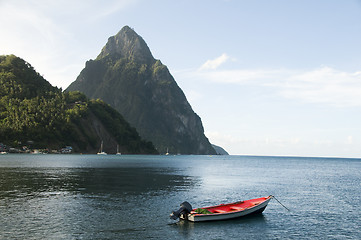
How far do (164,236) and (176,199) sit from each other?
2194 cm

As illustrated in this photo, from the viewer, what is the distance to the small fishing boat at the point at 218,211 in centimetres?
3547

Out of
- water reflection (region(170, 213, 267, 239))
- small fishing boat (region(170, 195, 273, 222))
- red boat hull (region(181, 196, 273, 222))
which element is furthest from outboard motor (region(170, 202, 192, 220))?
water reflection (region(170, 213, 267, 239))

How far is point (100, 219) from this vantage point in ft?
119

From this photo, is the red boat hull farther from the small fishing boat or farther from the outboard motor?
the outboard motor

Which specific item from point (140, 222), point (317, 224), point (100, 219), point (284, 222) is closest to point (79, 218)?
point (100, 219)

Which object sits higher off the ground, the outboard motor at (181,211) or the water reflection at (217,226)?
the outboard motor at (181,211)

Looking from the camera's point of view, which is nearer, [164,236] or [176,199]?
[164,236]

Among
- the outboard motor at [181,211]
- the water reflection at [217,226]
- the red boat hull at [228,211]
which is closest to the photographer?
the water reflection at [217,226]

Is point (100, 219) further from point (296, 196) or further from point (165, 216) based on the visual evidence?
point (296, 196)

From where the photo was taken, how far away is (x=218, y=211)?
38.3 meters

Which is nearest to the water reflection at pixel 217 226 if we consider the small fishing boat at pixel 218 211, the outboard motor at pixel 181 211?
the small fishing boat at pixel 218 211

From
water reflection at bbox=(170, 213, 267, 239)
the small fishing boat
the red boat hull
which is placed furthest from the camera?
the red boat hull

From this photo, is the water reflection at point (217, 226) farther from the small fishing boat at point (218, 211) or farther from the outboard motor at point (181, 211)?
the outboard motor at point (181, 211)

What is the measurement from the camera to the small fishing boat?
116 feet
